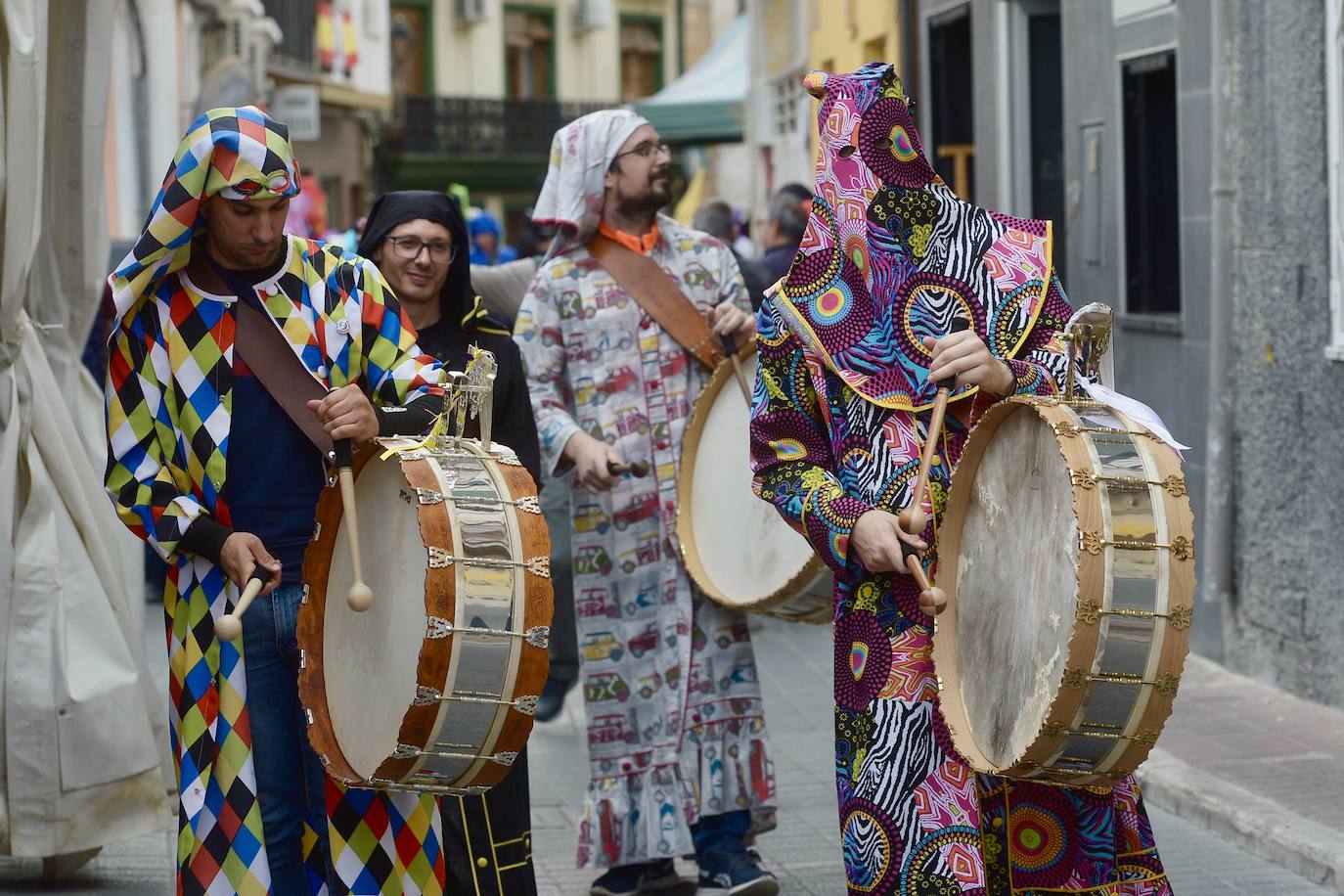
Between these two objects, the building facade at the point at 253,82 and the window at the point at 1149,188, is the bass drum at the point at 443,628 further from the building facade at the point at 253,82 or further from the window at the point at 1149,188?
the window at the point at 1149,188

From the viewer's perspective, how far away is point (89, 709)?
18.2 ft

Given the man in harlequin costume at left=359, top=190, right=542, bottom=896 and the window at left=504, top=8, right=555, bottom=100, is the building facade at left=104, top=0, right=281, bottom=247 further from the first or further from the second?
the window at left=504, top=8, right=555, bottom=100

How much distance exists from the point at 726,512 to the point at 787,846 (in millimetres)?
1156

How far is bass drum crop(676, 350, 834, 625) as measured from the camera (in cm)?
566

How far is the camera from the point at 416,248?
5156 mm

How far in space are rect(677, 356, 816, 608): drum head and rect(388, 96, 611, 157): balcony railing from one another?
141ft

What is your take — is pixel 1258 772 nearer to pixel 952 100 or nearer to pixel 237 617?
pixel 237 617

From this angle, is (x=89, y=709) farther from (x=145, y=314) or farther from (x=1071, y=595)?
(x=1071, y=595)

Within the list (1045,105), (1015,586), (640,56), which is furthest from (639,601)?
(640,56)

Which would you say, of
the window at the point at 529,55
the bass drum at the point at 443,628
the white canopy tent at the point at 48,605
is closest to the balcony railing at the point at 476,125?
the window at the point at 529,55

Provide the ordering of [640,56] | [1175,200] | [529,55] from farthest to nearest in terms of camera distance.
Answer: [640,56] → [529,55] → [1175,200]

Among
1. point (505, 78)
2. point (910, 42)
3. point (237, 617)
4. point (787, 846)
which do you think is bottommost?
point (787, 846)

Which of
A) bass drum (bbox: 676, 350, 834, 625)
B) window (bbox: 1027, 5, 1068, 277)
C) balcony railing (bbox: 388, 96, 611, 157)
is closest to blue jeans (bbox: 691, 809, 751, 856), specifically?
bass drum (bbox: 676, 350, 834, 625)

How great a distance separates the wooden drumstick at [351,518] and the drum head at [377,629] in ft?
0.10
